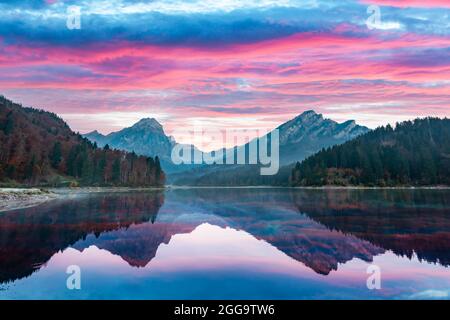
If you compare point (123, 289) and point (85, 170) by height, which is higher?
point (85, 170)

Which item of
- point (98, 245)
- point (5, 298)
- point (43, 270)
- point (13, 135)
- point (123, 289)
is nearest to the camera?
point (5, 298)

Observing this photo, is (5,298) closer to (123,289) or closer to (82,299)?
(82,299)

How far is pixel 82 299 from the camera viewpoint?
49.9 ft

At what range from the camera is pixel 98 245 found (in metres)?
A: 27.5

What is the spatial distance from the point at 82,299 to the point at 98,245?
500 inches
